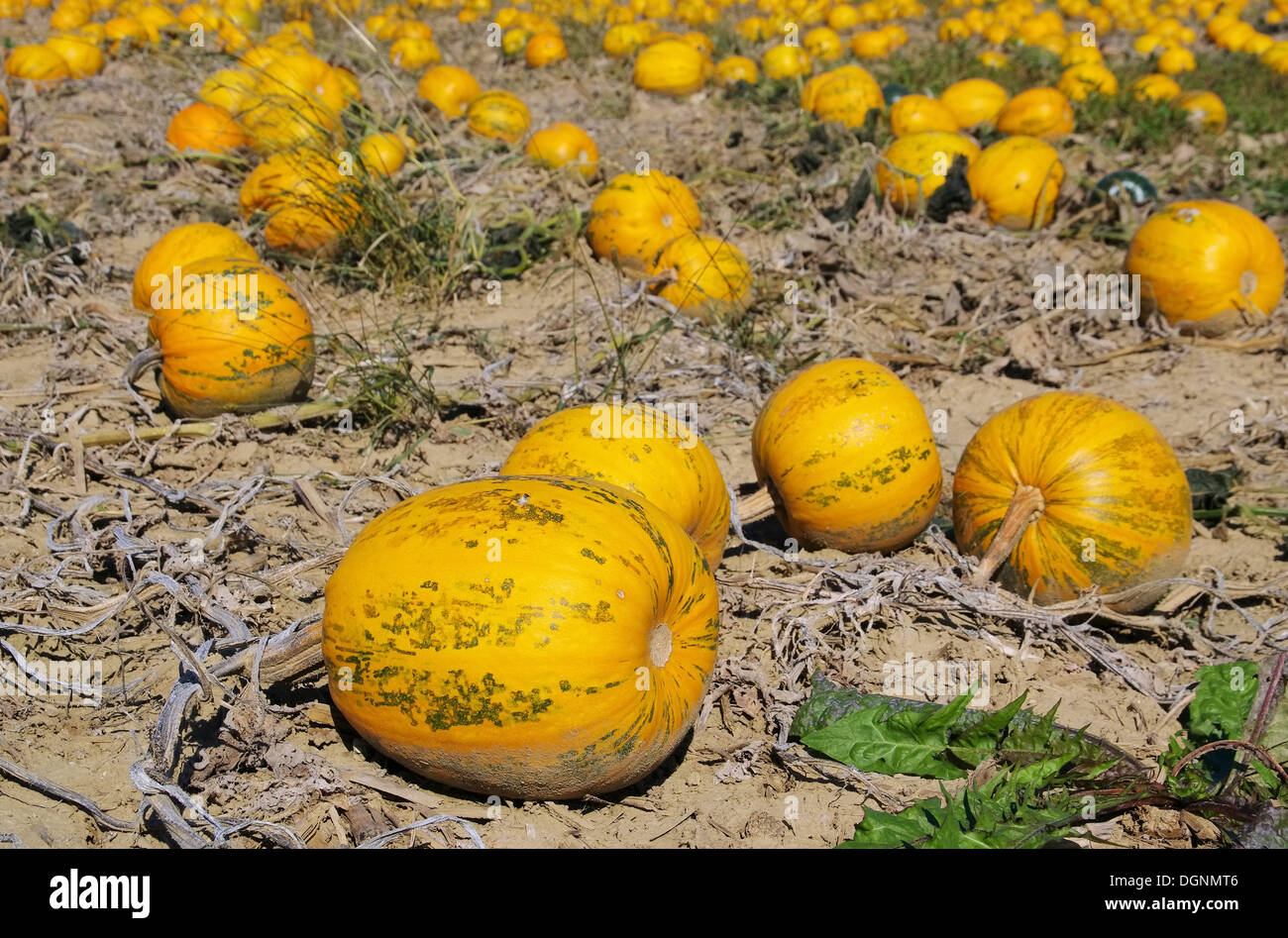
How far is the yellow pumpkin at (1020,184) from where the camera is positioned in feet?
22.6

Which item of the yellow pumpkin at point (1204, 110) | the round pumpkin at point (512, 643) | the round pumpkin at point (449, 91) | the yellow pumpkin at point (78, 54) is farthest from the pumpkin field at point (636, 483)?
the yellow pumpkin at point (78, 54)

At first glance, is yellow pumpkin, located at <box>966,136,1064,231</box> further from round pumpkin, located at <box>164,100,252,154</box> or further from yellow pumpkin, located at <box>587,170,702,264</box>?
round pumpkin, located at <box>164,100,252,154</box>

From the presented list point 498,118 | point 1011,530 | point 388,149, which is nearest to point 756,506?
point 1011,530

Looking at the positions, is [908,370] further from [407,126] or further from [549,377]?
[407,126]

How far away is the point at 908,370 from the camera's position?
212 inches

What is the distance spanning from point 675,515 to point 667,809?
909mm

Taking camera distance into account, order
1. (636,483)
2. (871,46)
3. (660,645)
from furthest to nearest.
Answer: (871,46), (636,483), (660,645)

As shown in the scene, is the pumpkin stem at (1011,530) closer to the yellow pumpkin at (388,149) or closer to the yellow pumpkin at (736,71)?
the yellow pumpkin at (388,149)

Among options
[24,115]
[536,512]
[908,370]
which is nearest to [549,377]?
[908,370]

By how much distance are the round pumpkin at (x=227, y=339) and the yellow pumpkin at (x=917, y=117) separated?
221 inches

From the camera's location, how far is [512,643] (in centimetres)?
228

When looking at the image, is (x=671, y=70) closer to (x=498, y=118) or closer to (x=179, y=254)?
(x=498, y=118)

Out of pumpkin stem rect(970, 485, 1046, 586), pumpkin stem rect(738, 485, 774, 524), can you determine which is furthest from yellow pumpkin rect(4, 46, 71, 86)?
pumpkin stem rect(970, 485, 1046, 586)

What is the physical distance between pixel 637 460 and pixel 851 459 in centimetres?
80
